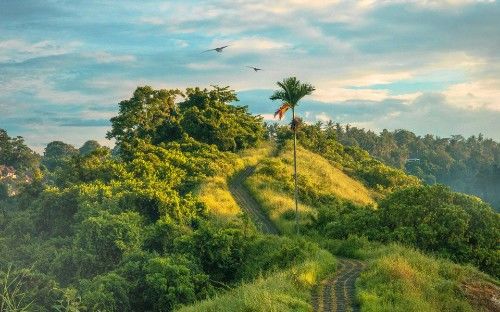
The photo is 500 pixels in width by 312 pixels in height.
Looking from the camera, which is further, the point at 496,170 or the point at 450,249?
the point at 496,170

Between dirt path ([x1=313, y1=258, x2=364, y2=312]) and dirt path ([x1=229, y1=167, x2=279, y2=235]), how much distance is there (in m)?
21.2

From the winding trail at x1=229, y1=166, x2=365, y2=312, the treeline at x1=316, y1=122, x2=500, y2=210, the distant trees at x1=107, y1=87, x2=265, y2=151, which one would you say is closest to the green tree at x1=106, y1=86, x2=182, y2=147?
the distant trees at x1=107, y1=87, x2=265, y2=151

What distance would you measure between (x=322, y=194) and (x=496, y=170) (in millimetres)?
103747

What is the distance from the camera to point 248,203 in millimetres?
55500

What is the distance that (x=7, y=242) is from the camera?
149 ft

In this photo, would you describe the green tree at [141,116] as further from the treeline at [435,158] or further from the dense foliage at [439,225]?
the treeline at [435,158]

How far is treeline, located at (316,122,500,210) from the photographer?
149625 mm

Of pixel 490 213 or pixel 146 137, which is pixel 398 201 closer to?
pixel 490 213

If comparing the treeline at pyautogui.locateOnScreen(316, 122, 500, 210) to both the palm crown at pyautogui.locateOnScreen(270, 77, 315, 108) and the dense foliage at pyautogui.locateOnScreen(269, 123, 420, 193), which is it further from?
the palm crown at pyautogui.locateOnScreen(270, 77, 315, 108)

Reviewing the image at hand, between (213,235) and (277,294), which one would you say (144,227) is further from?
(277,294)

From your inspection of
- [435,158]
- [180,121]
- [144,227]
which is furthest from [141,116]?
[435,158]

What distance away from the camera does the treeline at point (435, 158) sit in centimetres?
14962

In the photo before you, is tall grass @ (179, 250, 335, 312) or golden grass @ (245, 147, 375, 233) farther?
golden grass @ (245, 147, 375, 233)

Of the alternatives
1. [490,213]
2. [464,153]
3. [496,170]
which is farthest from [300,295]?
[464,153]
